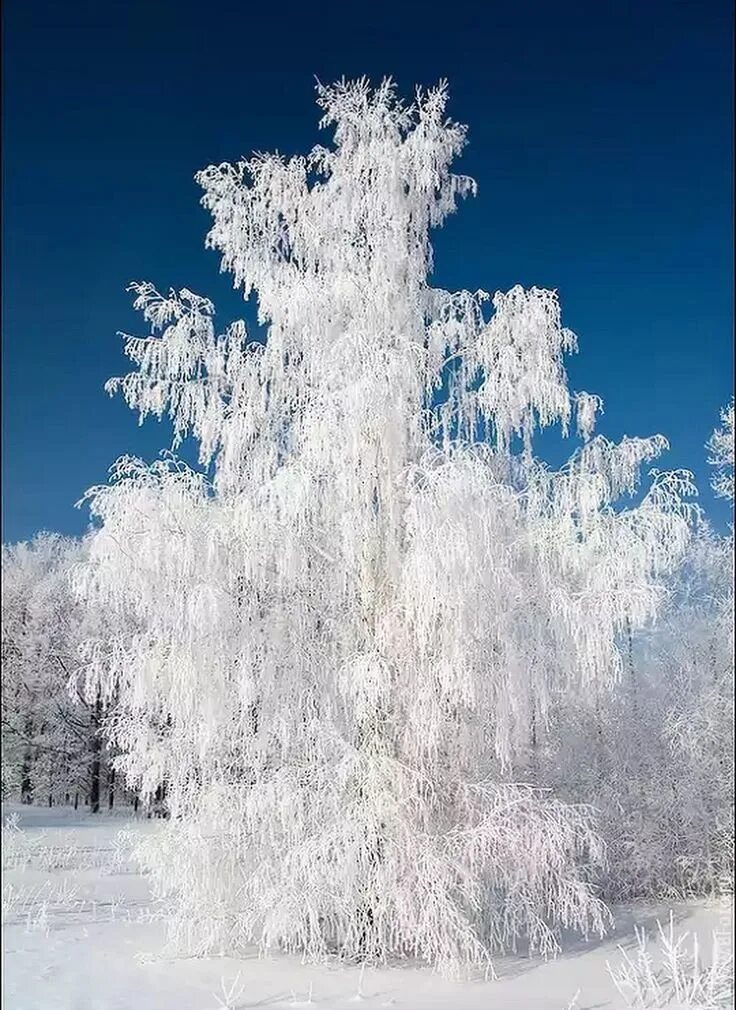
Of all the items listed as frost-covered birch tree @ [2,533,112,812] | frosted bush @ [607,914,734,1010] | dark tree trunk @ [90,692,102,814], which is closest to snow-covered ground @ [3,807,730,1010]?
frosted bush @ [607,914,734,1010]

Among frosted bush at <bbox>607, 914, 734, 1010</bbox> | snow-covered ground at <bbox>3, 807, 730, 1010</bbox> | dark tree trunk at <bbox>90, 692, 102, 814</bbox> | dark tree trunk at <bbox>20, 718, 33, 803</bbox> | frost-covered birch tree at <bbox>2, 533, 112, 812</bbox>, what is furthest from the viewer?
dark tree trunk at <bbox>20, 718, 33, 803</bbox>

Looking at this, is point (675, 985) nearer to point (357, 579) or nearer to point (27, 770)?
point (357, 579)

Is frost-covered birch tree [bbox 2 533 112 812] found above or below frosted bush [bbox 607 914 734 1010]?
above

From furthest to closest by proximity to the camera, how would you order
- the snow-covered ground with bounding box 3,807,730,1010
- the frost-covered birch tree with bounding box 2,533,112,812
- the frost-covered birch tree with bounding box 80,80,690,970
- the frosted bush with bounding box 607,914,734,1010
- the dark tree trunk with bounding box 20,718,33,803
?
the dark tree trunk with bounding box 20,718,33,803 → the frost-covered birch tree with bounding box 2,533,112,812 → the frost-covered birch tree with bounding box 80,80,690,970 → the frosted bush with bounding box 607,914,734,1010 → the snow-covered ground with bounding box 3,807,730,1010

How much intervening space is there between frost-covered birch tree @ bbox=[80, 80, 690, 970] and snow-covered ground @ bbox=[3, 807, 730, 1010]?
13 cm

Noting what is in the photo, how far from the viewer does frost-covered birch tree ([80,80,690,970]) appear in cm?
353

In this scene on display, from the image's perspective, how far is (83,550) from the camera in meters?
4.41

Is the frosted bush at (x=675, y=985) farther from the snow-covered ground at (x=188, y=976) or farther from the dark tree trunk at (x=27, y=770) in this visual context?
the dark tree trunk at (x=27, y=770)

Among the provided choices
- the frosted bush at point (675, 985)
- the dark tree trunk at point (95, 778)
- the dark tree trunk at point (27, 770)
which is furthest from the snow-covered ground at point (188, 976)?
the dark tree trunk at point (27, 770)

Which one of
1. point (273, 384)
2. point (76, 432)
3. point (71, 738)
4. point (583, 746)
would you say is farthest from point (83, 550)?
point (71, 738)

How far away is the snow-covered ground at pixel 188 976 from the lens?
3.13 meters

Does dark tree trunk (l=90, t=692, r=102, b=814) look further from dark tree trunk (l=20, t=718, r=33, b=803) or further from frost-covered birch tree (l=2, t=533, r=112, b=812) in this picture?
dark tree trunk (l=20, t=718, r=33, b=803)

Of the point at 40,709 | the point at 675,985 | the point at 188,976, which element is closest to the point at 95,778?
the point at 40,709

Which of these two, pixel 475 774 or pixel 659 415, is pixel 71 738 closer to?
pixel 475 774
